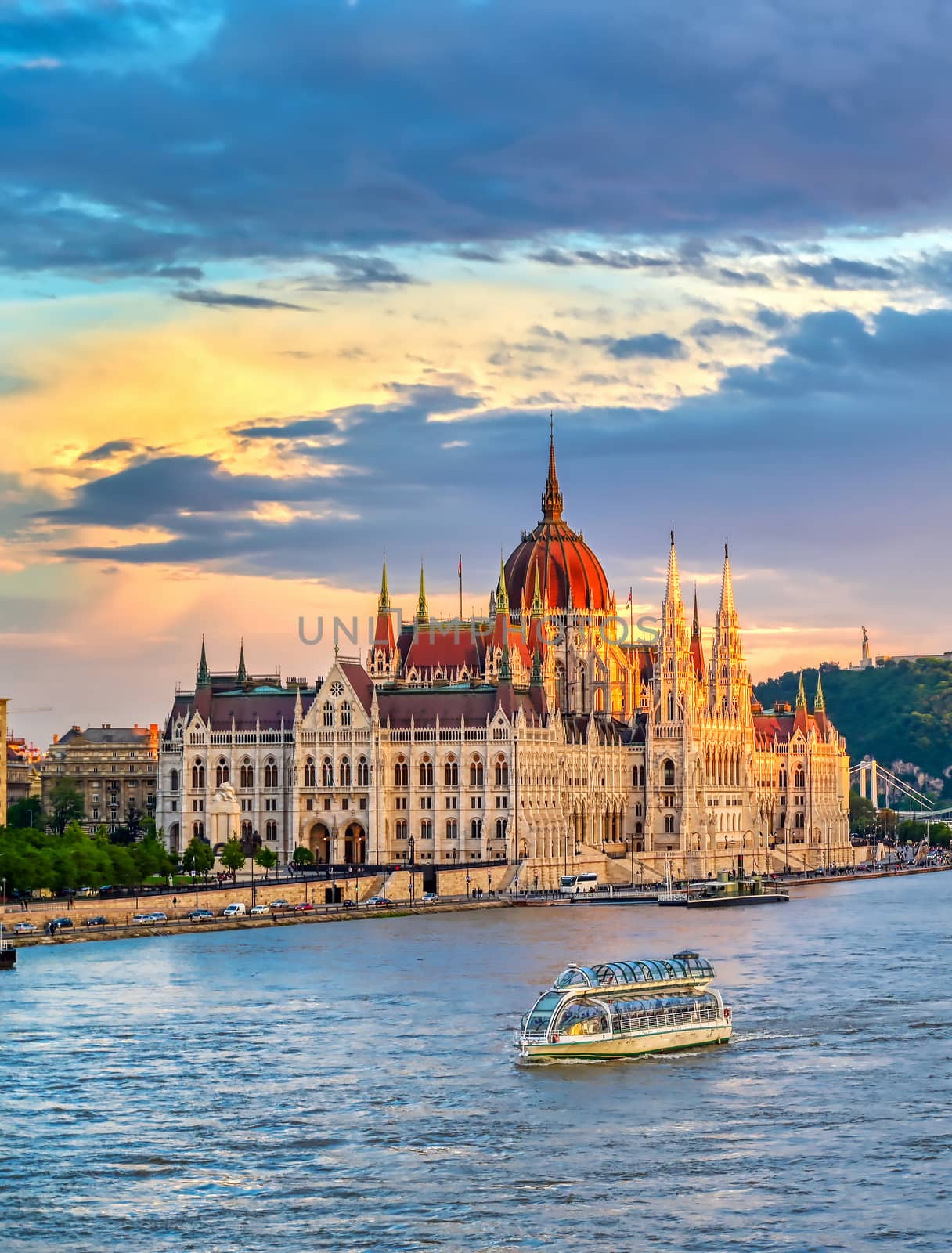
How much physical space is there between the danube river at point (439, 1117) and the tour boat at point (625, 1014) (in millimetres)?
966

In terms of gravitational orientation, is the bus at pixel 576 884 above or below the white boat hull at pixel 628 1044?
above

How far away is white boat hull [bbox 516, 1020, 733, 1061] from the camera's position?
254ft

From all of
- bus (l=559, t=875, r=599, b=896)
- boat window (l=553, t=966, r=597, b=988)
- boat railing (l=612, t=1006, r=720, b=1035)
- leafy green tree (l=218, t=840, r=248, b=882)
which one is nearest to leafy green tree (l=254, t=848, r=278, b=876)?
leafy green tree (l=218, t=840, r=248, b=882)

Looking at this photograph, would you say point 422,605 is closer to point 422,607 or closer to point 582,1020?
point 422,607

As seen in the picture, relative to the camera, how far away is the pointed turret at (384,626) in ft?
616

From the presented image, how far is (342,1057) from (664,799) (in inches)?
4657

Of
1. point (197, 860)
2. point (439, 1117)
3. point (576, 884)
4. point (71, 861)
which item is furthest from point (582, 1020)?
point (576, 884)

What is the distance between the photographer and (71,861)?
12900 centimetres

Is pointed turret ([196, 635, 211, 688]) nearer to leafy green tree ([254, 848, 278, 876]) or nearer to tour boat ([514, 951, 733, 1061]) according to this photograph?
leafy green tree ([254, 848, 278, 876])

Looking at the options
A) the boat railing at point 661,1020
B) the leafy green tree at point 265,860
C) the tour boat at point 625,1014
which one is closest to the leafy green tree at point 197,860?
the leafy green tree at point 265,860

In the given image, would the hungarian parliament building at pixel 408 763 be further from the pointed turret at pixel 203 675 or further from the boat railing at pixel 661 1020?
the boat railing at pixel 661 1020

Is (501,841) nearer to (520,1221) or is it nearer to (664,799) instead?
→ (664,799)

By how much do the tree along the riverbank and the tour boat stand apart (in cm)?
4723

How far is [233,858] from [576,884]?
75.5ft
